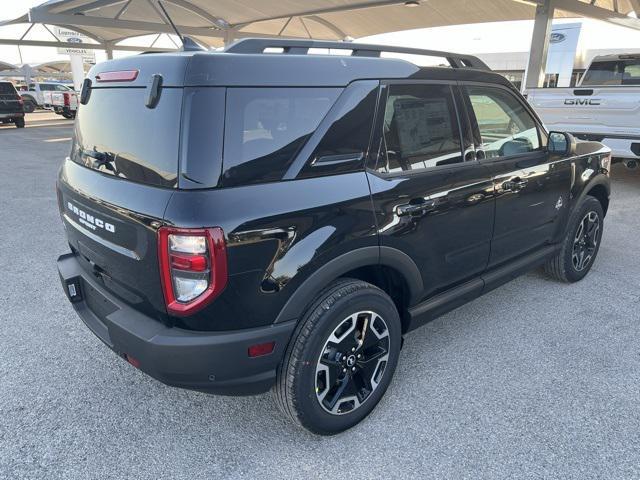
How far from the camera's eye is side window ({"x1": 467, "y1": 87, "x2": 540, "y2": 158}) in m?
3.05

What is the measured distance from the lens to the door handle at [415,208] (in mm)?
2473

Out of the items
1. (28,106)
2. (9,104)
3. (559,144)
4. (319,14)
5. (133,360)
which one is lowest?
(28,106)

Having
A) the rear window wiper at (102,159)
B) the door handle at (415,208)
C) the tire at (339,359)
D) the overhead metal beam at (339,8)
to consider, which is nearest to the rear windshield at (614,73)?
the door handle at (415,208)

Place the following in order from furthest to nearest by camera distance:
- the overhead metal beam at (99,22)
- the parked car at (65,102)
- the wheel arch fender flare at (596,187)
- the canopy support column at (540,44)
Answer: the parked car at (65,102)
the overhead metal beam at (99,22)
the canopy support column at (540,44)
the wheel arch fender flare at (596,187)

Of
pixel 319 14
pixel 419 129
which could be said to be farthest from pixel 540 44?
pixel 419 129

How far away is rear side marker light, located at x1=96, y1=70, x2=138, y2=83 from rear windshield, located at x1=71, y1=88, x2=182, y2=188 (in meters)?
0.05

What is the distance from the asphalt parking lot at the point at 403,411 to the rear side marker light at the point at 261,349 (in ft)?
1.98

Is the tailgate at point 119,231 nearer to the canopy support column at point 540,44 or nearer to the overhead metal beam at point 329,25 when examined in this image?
the canopy support column at point 540,44

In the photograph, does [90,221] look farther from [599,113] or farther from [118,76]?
[599,113]

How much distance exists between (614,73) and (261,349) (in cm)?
926

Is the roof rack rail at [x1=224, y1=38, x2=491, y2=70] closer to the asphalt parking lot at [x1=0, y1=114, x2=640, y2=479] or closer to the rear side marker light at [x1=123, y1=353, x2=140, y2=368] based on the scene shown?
the rear side marker light at [x1=123, y1=353, x2=140, y2=368]

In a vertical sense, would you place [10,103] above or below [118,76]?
below

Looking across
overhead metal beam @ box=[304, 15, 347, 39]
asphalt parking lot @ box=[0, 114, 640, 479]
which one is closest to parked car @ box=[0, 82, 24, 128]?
overhead metal beam @ box=[304, 15, 347, 39]

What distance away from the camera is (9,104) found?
18812 mm
